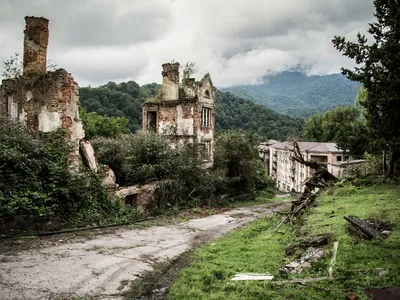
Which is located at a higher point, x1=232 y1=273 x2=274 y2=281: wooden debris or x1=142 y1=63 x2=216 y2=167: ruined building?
x1=142 y1=63 x2=216 y2=167: ruined building

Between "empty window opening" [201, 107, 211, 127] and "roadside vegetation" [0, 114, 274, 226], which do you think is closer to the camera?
"roadside vegetation" [0, 114, 274, 226]

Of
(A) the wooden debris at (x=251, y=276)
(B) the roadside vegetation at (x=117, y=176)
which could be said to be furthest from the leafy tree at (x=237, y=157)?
(A) the wooden debris at (x=251, y=276)

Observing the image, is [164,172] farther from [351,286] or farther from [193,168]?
[351,286]

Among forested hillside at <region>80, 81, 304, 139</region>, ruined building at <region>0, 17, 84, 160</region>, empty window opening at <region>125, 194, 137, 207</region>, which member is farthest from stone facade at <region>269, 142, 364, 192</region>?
ruined building at <region>0, 17, 84, 160</region>

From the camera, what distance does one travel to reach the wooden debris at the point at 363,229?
9.80m

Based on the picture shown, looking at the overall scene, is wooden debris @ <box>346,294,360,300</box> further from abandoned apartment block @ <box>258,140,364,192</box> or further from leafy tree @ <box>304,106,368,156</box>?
leafy tree @ <box>304,106,368,156</box>

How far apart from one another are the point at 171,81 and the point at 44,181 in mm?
17368

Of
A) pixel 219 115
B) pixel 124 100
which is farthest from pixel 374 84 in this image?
pixel 219 115

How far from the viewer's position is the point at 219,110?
314ft

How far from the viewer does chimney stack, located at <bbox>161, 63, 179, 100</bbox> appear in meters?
29.2

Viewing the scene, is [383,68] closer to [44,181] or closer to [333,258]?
[333,258]

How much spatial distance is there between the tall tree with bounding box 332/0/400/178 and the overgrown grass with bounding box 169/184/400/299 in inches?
112

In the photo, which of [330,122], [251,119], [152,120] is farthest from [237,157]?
[251,119]

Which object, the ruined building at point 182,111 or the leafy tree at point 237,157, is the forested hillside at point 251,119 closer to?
the leafy tree at point 237,157
